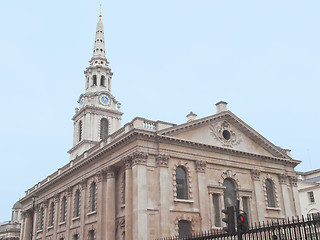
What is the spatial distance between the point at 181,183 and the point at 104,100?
2720 cm

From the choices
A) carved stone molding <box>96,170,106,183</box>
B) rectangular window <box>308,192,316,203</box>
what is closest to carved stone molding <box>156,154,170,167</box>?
carved stone molding <box>96,170,106,183</box>

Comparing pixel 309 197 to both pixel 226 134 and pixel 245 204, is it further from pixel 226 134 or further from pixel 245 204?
pixel 226 134

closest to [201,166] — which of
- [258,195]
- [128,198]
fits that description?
[258,195]

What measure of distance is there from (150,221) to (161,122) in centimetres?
827

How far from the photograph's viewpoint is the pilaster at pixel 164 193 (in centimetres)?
3083

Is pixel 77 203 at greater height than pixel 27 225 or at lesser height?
greater

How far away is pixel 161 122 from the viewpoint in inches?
1340

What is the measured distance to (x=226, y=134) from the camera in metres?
38.4

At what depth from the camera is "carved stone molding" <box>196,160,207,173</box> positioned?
1371 inches

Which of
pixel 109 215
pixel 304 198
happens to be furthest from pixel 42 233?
pixel 304 198

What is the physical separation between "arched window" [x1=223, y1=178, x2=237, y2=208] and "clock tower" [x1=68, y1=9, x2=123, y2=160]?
75.2 ft

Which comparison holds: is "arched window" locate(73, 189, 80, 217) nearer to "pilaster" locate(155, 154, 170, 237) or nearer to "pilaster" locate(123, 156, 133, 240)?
"pilaster" locate(123, 156, 133, 240)

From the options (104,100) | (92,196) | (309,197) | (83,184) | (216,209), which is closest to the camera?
(216,209)

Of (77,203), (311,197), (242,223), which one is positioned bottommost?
(242,223)
